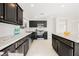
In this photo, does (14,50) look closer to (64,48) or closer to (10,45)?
(10,45)

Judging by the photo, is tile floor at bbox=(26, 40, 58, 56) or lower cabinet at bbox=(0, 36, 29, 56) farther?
tile floor at bbox=(26, 40, 58, 56)

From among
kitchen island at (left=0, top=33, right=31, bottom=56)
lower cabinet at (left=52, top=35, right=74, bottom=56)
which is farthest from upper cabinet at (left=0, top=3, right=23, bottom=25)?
lower cabinet at (left=52, top=35, right=74, bottom=56)

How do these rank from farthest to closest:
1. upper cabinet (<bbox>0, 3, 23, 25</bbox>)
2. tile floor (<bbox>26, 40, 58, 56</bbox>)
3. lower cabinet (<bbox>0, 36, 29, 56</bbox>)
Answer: tile floor (<bbox>26, 40, 58, 56</bbox>)
upper cabinet (<bbox>0, 3, 23, 25</bbox>)
lower cabinet (<bbox>0, 36, 29, 56</bbox>)

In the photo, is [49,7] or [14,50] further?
[49,7]

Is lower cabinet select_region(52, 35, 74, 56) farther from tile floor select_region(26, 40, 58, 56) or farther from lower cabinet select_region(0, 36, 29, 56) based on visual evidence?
lower cabinet select_region(0, 36, 29, 56)

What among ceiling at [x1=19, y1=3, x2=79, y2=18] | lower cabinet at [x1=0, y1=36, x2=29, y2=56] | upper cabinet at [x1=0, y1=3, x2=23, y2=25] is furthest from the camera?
ceiling at [x1=19, y1=3, x2=79, y2=18]

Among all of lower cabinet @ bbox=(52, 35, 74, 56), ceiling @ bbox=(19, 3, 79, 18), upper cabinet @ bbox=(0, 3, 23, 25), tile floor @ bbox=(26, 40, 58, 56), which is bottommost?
tile floor @ bbox=(26, 40, 58, 56)

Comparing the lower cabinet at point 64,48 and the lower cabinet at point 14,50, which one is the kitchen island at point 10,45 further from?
the lower cabinet at point 64,48

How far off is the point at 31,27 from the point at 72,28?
3707 millimetres

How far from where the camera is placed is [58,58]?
519 millimetres

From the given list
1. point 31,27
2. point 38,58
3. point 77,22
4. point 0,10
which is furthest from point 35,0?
point 77,22

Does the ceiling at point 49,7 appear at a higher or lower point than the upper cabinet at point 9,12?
higher

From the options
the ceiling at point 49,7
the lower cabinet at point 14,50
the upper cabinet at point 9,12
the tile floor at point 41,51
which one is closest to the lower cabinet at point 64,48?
the tile floor at point 41,51

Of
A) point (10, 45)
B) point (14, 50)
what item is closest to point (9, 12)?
point (14, 50)
